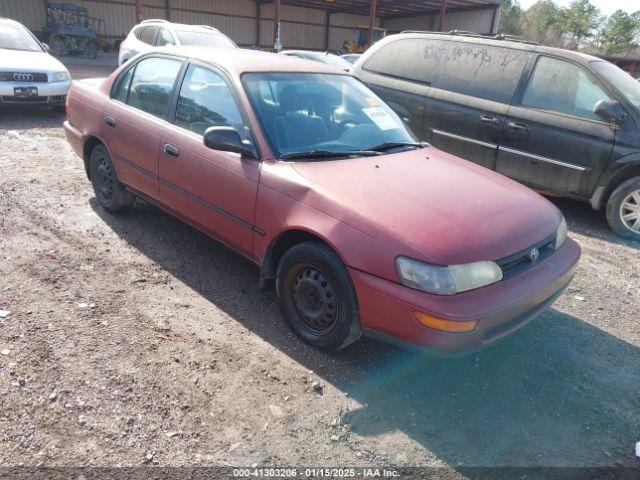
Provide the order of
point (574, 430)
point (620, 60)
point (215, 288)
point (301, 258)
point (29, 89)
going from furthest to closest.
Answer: point (620, 60) → point (29, 89) → point (215, 288) → point (301, 258) → point (574, 430)

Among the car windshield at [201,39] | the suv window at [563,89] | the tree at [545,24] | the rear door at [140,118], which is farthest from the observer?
the tree at [545,24]

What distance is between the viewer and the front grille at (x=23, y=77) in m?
7.87

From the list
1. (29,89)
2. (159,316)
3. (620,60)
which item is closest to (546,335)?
(159,316)

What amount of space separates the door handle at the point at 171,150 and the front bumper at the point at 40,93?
572 cm

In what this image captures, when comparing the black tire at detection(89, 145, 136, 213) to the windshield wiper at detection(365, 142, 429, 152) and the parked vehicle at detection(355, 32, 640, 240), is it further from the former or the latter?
the parked vehicle at detection(355, 32, 640, 240)

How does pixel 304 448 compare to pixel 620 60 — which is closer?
pixel 304 448

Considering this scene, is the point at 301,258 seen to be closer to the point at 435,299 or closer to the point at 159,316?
the point at 435,299

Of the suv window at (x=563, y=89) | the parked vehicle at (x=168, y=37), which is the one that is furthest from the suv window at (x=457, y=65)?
the parked vehicle at (x=168, y=37)

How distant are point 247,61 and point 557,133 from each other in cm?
351

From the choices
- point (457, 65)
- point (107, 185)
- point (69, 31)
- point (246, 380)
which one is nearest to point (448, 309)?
point (246, 380)

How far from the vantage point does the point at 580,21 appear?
51906 millimetres

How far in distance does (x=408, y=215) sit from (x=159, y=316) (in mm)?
1828

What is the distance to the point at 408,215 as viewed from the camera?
269 centimetres

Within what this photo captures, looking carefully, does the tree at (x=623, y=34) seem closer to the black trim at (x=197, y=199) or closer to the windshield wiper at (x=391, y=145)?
the windshield wiper at (x=391, y=145)
